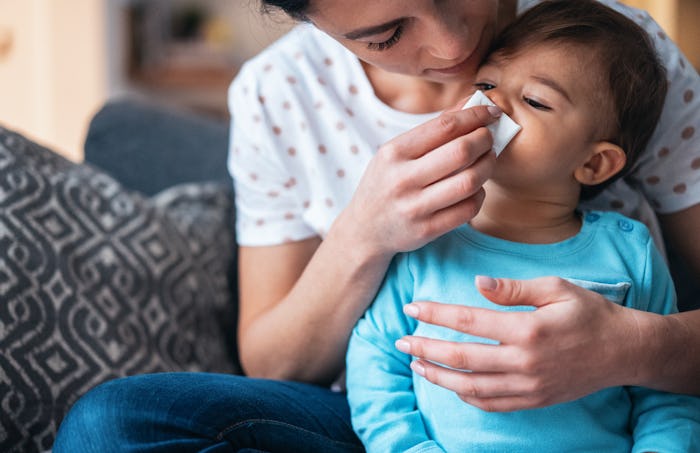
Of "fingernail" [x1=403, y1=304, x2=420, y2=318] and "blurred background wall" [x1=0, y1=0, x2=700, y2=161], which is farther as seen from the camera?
"blurred background wall" [x1=0, y1=0, x2=700, y2=161]

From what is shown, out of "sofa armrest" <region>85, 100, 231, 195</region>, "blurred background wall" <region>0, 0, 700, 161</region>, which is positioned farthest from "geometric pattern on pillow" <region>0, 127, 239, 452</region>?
"blurred background wall" <region>0, 0, 700, 161</region>

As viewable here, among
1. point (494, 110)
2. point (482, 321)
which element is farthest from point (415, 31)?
point (482, 321)

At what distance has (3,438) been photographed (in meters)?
1.12

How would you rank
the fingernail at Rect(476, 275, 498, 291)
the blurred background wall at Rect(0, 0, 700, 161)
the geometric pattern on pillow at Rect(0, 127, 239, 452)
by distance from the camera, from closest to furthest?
the fingernail at Rect(476, 275, 498, 291) → the geometric pattern on pillow at Rect(0, 127, 239, 452) → the blurred background wall at Rect(0, 0, 700, 161)

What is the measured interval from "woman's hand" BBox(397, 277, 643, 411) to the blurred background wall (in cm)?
279

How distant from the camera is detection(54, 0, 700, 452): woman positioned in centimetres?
Answer: 91

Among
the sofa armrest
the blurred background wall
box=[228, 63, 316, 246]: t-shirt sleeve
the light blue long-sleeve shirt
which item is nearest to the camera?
the light blue long-sleeve shirt

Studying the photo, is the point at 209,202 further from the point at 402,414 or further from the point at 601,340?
the point at 601,340

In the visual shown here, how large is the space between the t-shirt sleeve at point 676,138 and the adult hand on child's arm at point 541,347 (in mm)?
332

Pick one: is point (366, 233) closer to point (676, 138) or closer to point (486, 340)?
point (486, 340)

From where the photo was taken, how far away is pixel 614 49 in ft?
3.46

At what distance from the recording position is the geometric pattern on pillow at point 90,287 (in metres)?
1.19

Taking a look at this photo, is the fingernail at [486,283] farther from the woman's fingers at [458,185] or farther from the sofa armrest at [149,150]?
→ the sofa armrest at [149,150]

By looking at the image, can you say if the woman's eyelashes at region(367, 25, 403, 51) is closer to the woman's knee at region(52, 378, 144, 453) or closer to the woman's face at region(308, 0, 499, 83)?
the woman's face at region(308, 0, 499, 83)
